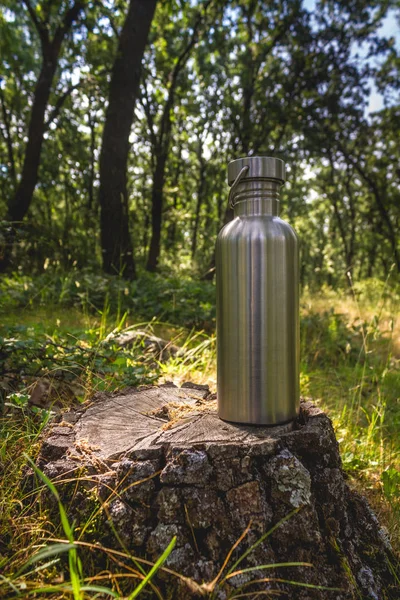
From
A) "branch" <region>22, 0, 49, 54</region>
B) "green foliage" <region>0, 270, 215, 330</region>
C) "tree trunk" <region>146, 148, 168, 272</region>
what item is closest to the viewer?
"green foliage" <region>0, 270, 215, 330</region>

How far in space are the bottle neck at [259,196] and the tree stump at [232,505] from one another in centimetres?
78

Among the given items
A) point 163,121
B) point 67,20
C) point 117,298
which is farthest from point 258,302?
point 163,121

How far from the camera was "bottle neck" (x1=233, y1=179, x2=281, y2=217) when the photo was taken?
149 cm

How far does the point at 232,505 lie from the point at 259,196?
3.40 ft

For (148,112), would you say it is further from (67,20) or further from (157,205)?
(67,20)

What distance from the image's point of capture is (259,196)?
58.6 inches

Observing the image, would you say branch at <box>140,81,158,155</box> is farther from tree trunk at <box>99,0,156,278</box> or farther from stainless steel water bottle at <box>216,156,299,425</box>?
stainless steel water bottle at <box>216,156,299,425</box>

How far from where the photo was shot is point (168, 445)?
1.36 metres

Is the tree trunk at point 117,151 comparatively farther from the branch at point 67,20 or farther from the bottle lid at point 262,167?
the bottle lid at point 262,167

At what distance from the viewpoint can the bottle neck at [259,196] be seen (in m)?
1.49

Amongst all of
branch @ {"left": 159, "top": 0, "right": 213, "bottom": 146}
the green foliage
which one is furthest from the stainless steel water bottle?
branch @ {"left": 159, "top": 0, "right": 213, "bottom": 146}

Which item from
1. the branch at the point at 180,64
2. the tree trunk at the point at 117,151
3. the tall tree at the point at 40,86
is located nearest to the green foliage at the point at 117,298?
the tree trunk at the point at 117,151

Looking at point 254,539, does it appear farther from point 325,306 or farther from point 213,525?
point 325,306

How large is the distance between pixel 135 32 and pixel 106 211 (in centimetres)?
294
